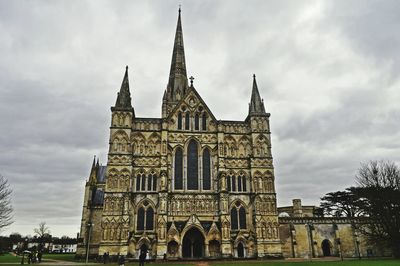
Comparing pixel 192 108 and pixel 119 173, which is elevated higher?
pixel 192 108

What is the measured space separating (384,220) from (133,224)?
30.4m

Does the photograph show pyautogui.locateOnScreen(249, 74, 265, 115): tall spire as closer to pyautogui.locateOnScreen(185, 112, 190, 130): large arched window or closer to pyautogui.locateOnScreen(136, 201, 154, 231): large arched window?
pyautogui.locateOnScreen(185, 112, 190, 130): large arched window

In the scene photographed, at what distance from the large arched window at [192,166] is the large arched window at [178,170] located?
939mm

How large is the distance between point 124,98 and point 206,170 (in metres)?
14.7

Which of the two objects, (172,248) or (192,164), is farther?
(192,164)

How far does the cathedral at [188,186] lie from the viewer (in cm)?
3850

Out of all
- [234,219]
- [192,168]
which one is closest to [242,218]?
[234,219]

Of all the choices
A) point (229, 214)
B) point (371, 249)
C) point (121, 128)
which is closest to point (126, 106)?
point (121, 128)

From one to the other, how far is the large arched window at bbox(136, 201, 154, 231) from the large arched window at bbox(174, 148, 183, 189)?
14.3 ft

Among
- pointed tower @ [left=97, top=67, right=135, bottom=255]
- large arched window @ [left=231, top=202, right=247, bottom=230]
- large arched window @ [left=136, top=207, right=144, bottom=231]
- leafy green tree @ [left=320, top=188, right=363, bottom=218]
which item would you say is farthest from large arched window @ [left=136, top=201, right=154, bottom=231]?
leafy green tree @ [left=320, top=188, right=363, bottom=218]

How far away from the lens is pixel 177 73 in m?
55.7

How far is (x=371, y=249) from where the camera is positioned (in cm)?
4525

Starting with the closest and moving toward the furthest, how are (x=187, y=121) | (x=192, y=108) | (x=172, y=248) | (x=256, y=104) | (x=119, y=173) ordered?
1. (x=172, y=248)
2. (x=119, y=173)
3. (x=187, y=121)
4. (x=192, y=108)
5. (x=256, y=104)

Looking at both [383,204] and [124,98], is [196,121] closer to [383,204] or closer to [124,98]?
[124,98]
